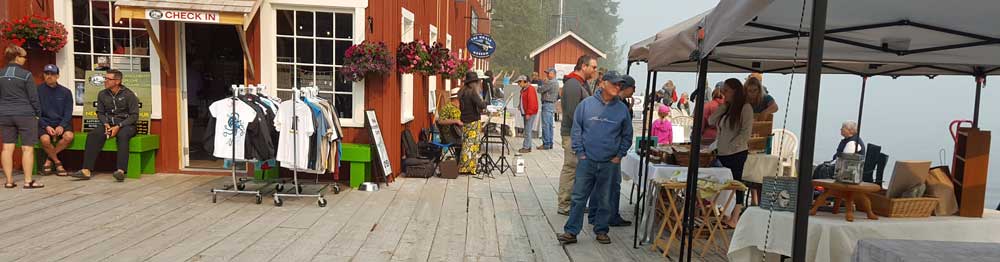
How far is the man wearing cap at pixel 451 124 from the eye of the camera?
29.8 ft

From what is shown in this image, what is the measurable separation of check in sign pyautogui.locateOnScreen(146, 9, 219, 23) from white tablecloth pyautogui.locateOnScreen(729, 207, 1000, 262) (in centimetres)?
559

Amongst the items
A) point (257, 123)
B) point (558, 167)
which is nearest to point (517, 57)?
point (558, 167)

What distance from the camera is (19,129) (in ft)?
22.6

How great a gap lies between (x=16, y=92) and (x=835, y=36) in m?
7.69

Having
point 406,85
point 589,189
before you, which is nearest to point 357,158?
point 406,85

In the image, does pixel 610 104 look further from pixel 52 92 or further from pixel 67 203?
pixel 52 92

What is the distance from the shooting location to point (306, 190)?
7.41m

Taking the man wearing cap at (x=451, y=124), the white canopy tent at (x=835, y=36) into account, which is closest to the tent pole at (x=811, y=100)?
the white canopy tent at (x=835, y=36)

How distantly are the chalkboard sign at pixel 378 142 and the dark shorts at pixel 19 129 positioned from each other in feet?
11.5

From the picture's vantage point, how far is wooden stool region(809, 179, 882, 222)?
11.9ft

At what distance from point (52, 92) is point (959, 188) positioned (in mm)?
8660

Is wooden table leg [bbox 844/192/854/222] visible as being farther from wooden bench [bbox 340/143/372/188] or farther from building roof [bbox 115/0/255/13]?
building roof [bbox 115/0/255/13]

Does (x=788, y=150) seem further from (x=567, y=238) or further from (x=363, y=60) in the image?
(x=363, y=60)

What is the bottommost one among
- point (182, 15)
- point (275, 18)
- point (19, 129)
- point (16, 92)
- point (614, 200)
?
point (614, 200)
